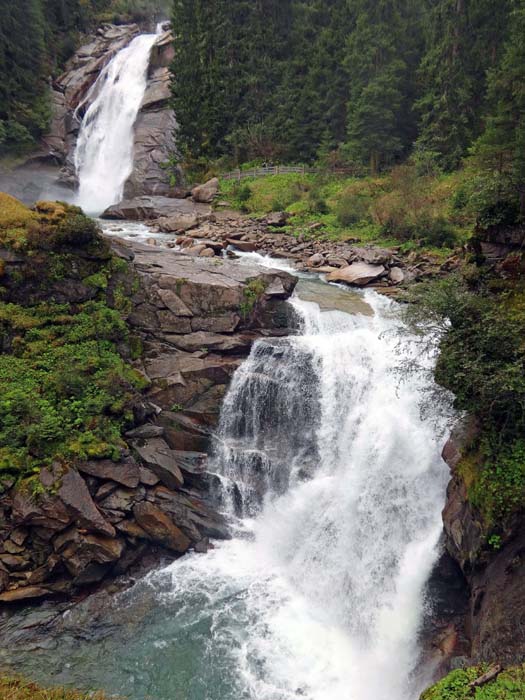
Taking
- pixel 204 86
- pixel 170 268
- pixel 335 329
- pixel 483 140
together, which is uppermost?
A: pixel 204 86

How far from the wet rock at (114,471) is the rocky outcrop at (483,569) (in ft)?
26.5

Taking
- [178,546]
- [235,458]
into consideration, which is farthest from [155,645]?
[235,458]

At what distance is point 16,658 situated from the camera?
10023mm

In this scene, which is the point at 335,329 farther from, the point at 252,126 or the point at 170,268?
the point at 252,126

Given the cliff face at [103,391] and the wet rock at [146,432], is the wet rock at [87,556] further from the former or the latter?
the wet rock at [146,432]

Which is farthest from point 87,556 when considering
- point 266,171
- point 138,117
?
point 138,117

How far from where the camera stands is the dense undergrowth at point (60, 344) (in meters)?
12.7

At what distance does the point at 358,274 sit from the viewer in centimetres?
2066

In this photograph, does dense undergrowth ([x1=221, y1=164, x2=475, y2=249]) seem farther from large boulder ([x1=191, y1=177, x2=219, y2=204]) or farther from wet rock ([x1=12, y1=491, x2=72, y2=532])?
wet rock ([x1=12, y1=491, x2=72, y2=532])

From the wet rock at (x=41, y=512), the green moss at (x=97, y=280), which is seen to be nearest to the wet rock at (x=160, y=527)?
the wet rock at (x=41, y=512)

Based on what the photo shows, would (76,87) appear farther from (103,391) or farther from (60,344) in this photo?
(103,391)

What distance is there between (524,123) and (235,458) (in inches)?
625

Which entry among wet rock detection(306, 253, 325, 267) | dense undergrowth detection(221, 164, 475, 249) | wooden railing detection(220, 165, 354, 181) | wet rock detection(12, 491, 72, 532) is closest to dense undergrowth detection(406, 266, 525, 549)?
wet rock detection(12, 491, 72, 532)

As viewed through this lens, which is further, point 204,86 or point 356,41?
point 204,86
